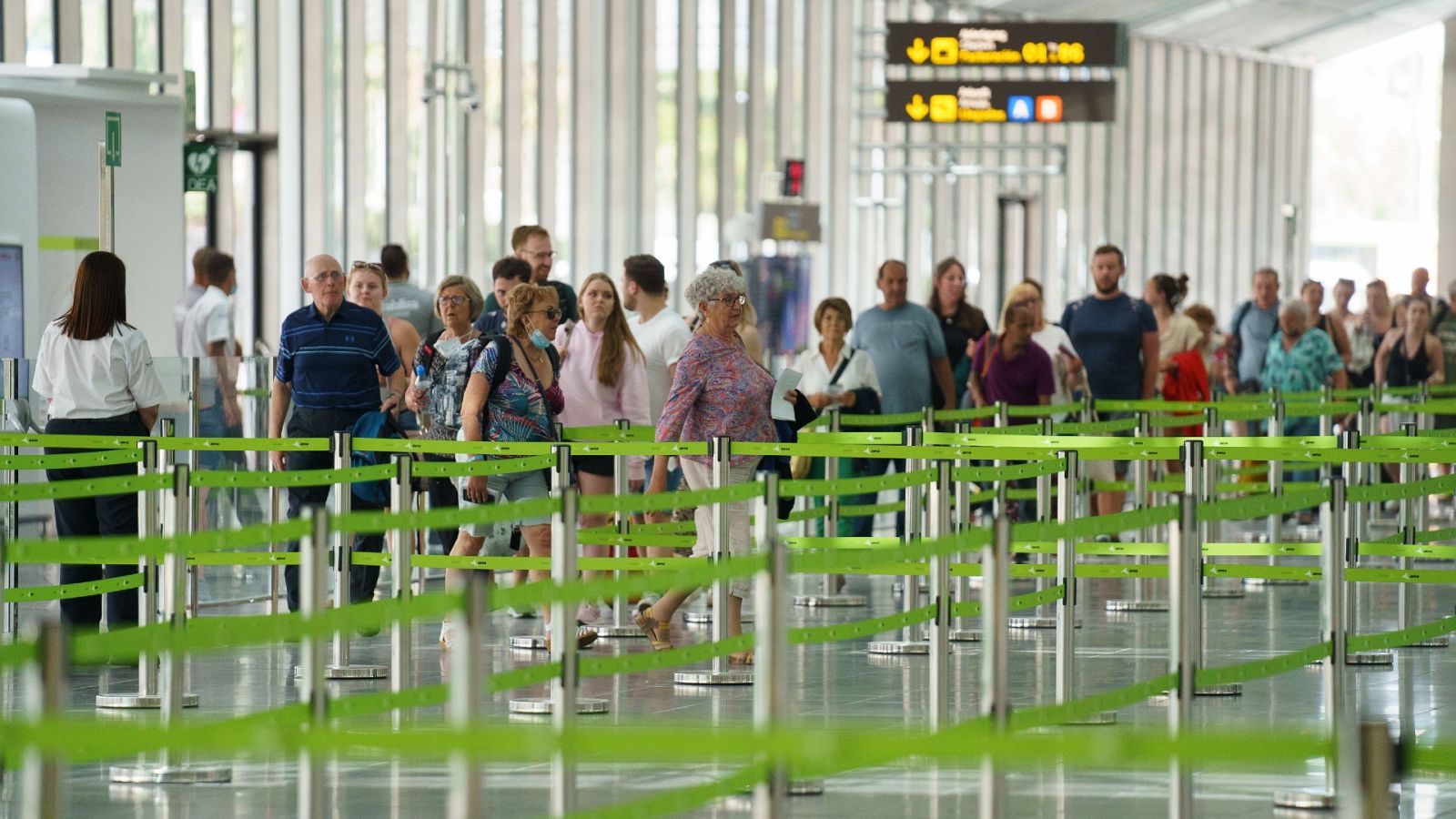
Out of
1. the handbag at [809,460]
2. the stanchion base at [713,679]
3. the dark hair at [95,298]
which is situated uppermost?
the dark hair at [95,298]

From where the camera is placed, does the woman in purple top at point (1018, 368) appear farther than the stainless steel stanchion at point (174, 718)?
Yes

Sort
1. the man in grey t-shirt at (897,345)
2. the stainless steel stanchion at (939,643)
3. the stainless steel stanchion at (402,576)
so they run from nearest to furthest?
the stainless steel stanchion at (939,643) < the stainless steel stanchion at (402,576) < the man in grey t-shirt at (897,345)

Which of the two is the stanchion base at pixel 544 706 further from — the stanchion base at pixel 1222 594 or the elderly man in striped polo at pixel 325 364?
the stanchion base at pixel 1222 594

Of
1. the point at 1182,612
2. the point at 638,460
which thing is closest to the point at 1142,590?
the point at 638,460

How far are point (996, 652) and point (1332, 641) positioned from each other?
163cm

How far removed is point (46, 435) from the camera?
9.40 metres

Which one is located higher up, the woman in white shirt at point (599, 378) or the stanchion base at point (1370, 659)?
the woman in white shirt at point (599, 378)

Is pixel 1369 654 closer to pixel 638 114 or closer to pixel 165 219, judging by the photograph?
pixel 165 219

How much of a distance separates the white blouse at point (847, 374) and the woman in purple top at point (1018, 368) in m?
0.96

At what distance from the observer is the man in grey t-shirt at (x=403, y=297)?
1296 centimetres

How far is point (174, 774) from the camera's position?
688cm

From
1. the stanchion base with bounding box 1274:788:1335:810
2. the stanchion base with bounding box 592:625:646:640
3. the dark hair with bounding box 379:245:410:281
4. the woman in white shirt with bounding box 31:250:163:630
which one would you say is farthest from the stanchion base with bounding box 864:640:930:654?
the dark hair with bounding box 379:245:410:281

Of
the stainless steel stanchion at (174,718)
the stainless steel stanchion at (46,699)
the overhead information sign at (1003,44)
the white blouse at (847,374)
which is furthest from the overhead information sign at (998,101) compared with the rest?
the stainless steel stanchion at (46,699)

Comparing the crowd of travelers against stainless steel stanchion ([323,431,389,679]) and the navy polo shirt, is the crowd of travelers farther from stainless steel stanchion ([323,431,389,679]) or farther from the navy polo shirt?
stainless steel stanchion ([323,431,389,679])
